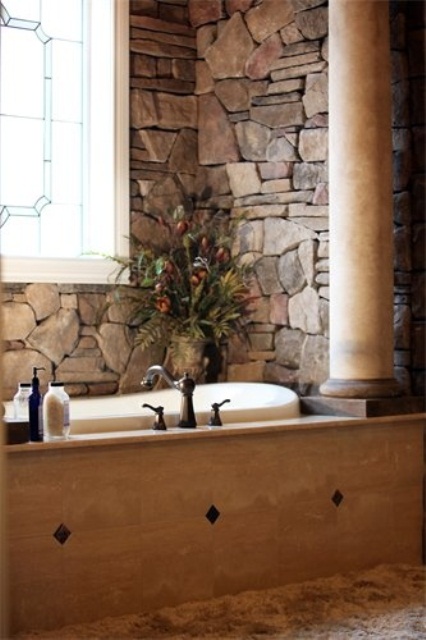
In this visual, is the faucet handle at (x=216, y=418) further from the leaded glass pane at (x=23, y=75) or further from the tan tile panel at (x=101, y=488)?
the leaded glass pane at (x=23, y=75)

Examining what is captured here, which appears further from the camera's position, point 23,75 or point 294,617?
point 23,75

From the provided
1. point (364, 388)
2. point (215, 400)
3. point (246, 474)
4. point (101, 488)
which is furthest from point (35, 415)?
point (215, 400)

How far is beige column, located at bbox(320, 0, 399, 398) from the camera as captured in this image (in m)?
4.01

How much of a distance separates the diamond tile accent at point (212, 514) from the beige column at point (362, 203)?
85 cm

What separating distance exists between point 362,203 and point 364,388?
0.73 m

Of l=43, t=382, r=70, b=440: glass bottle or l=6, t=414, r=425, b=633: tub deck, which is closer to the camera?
l=6, t=414, r=425, b=633: tub deck

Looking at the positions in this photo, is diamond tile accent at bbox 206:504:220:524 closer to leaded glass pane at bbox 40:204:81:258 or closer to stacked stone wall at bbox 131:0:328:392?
stacked stone wall at bbox 131:0:328:392

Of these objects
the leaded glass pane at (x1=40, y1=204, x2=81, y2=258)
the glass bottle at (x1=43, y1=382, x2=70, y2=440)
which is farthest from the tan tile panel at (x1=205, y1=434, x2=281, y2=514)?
the leaded glass pane at (x1=40, y1=204, x2=81, y2=258)

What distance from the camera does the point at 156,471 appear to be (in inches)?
129

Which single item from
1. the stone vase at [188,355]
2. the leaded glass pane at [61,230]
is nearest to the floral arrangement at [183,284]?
the stone vase at [188,355]

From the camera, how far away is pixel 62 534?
307cm

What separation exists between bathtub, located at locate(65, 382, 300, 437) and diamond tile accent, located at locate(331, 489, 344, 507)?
343 millimetres

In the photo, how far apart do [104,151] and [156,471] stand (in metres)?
2.07

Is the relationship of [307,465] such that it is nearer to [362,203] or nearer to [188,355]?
[362,203]
